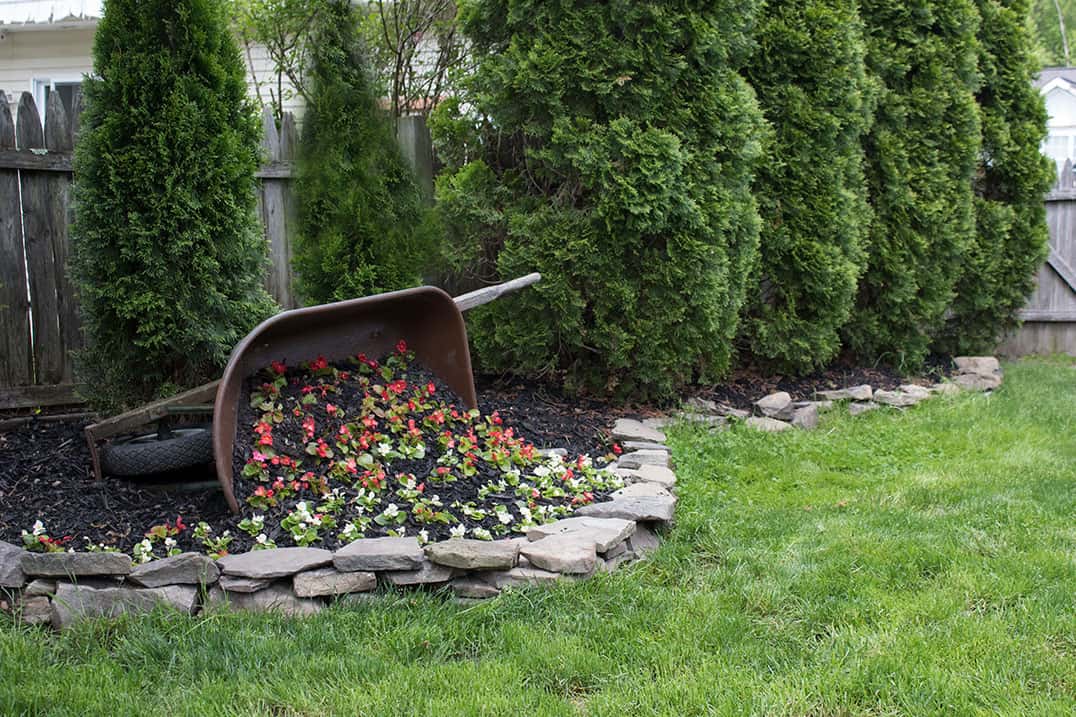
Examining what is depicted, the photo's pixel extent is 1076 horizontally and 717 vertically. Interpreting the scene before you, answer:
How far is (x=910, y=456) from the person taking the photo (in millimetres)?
5055

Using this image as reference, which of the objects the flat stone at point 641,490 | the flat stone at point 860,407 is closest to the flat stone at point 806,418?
the flat stone at point 860,407

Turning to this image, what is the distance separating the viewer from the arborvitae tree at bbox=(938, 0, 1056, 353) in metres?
8.09

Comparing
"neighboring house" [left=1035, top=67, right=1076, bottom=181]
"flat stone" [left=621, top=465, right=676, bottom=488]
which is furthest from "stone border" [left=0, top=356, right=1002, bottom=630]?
"neighboring house" [left=1035, top=67, right=1076, bottom=181]

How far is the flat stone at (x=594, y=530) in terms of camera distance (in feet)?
10.6

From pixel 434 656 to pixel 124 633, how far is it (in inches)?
37.0

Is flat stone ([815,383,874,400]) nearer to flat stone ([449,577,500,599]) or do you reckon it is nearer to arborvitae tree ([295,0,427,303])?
arborvitae tree ([295,0,427,303])

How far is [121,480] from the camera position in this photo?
3676 mm

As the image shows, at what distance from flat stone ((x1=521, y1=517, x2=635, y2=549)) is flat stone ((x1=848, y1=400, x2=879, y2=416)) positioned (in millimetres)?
3232

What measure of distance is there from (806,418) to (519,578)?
10.5 feet

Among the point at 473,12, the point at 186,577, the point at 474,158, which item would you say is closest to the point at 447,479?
the point at 186,577

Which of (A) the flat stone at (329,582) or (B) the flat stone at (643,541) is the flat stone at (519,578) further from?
(B) the flat stone at (643,541)

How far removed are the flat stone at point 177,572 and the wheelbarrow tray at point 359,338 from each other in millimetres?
386

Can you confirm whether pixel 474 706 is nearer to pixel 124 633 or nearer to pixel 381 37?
pixel 124 633

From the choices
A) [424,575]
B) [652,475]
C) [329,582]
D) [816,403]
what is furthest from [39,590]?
[816,403]
